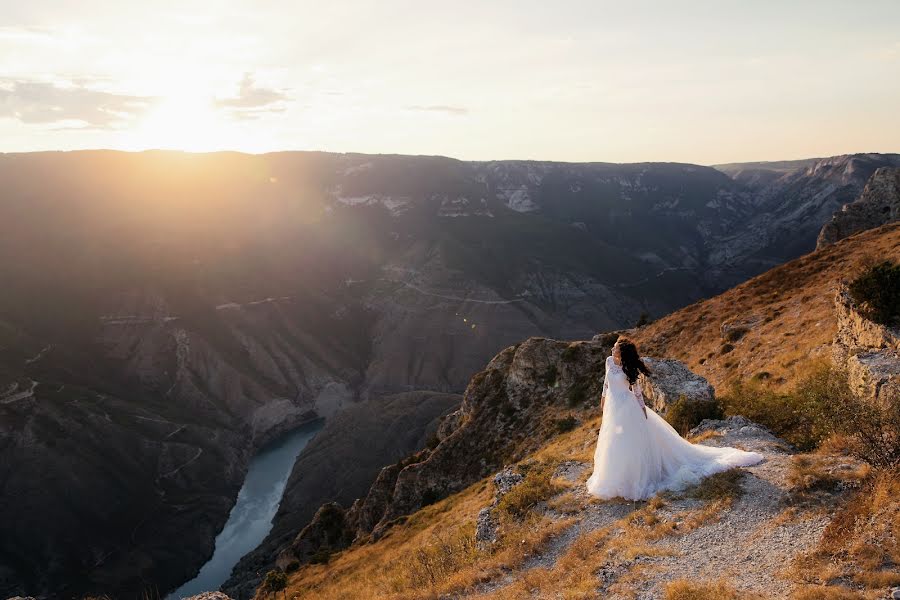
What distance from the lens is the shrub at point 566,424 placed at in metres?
27.8

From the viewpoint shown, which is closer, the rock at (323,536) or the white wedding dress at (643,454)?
the white wedding dress at (643,454)

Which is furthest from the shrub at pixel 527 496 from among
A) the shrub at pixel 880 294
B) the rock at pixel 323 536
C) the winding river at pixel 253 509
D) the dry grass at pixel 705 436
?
the winding river at pixel 253 509

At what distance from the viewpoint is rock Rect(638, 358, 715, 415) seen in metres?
17.2

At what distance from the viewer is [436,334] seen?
12700 centimetres

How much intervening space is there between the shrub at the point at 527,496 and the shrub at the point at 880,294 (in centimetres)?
906

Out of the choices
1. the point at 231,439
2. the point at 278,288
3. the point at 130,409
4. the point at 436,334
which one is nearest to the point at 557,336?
the point at 436,334

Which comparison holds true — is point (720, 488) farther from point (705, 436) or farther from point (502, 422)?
point (502, 422)

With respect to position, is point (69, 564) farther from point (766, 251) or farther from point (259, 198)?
point (766, 251)

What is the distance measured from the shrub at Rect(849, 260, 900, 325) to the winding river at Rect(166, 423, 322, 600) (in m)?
61.7

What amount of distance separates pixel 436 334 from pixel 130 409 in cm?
6248

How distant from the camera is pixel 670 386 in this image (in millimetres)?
17953

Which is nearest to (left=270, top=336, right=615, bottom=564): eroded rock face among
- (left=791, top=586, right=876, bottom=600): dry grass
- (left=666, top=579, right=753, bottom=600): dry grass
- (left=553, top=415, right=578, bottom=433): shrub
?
(left=553, top=415, right=578, bottom=433): shrub

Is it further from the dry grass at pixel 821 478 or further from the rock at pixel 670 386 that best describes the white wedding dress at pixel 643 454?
the rock at pixel 670 386

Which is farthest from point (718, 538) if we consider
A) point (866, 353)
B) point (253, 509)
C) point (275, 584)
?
point (253, 509)
